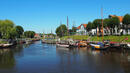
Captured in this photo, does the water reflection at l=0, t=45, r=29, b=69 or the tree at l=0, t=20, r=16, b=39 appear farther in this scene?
the tree at l=0, t=20, r=16, b=39

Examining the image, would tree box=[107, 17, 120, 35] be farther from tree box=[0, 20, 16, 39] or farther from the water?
tree box=[0, 20, 16, 39]

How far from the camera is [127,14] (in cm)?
5353

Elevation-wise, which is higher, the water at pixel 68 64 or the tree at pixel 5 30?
the tree at pixel 5 30

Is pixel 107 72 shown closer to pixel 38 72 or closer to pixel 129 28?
pixel 38 72

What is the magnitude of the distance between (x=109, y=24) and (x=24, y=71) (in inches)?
1910

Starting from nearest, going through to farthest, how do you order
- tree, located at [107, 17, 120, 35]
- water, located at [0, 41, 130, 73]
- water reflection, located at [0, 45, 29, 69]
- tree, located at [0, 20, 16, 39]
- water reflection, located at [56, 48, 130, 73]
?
water reflection, located at [56, 48, 130, 73], water, located at [0, 41, 130, 73], water reflection, located at [0, 45, 29, 69], tree, located at [107, 17, 120, 35], tree, located at [0, 20, 16, 39]

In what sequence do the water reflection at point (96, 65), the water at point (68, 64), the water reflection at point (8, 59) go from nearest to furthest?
1. the water reflection at point (96, 65)
2. the water at point (68, 64)
3. the water reflection at point (8, 59)

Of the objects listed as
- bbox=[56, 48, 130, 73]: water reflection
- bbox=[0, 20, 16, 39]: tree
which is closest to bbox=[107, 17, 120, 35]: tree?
bbox=[56, 48, 130, 73]: water reflection

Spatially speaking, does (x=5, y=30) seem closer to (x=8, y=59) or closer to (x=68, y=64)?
(x=8, y=59)

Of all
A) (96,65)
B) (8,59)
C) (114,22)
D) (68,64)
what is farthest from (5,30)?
(96,65)

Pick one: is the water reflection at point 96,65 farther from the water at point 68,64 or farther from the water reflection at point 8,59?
the water reflection at point 8,59

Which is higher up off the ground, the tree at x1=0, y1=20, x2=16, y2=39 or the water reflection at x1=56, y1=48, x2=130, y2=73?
the tree at x1=0, y1=20, x2=16, y2=39

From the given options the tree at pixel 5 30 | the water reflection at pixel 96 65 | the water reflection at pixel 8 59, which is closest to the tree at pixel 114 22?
the water reflection at pixel 96 65

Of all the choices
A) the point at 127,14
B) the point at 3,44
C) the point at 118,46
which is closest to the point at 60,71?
the point at 118,46
